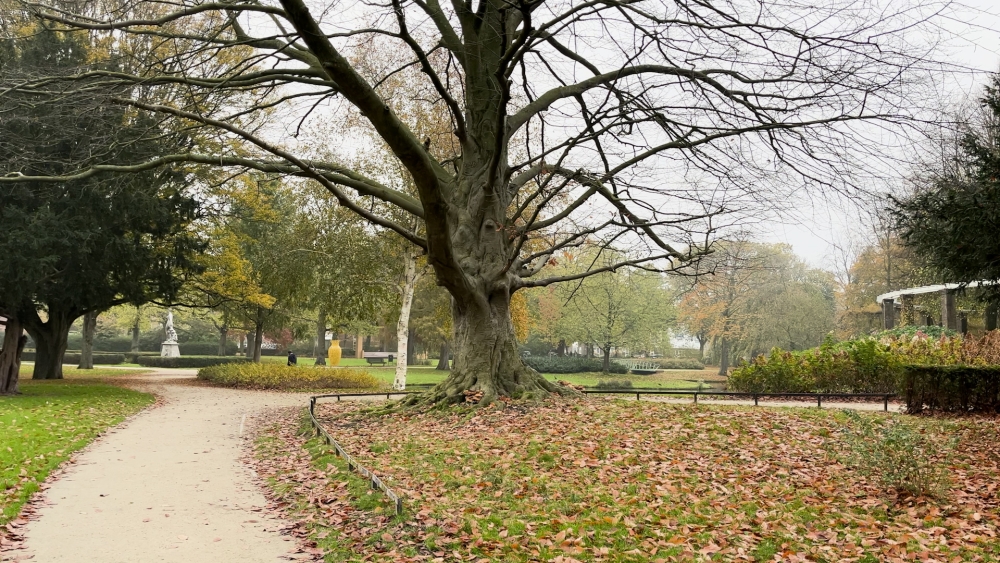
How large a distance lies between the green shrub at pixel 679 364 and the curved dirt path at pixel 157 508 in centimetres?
A: 4723

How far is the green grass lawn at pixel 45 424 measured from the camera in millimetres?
8391

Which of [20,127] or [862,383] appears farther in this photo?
[862,383]

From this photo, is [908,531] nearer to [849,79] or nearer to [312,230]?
[849,79]

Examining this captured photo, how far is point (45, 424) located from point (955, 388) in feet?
55.3

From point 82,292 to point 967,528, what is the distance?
2065 centimetres

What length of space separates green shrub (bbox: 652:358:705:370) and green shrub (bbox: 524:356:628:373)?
10475 millimetres

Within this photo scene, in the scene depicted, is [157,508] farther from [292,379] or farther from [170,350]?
[170,350]

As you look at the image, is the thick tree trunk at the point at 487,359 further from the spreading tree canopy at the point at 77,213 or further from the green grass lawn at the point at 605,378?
the green grass lawn at the point at 605,378

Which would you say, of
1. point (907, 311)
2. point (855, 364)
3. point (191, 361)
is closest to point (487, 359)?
point (855, 364)

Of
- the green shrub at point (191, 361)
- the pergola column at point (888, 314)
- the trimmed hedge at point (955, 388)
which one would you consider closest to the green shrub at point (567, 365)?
the green shrub at point (191, 361)

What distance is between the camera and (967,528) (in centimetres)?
605

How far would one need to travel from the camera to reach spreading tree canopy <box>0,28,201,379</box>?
16.3 m

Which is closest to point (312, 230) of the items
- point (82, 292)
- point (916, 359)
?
point (82, 292)

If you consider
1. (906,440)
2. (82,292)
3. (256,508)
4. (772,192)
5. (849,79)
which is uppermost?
(849,79)
